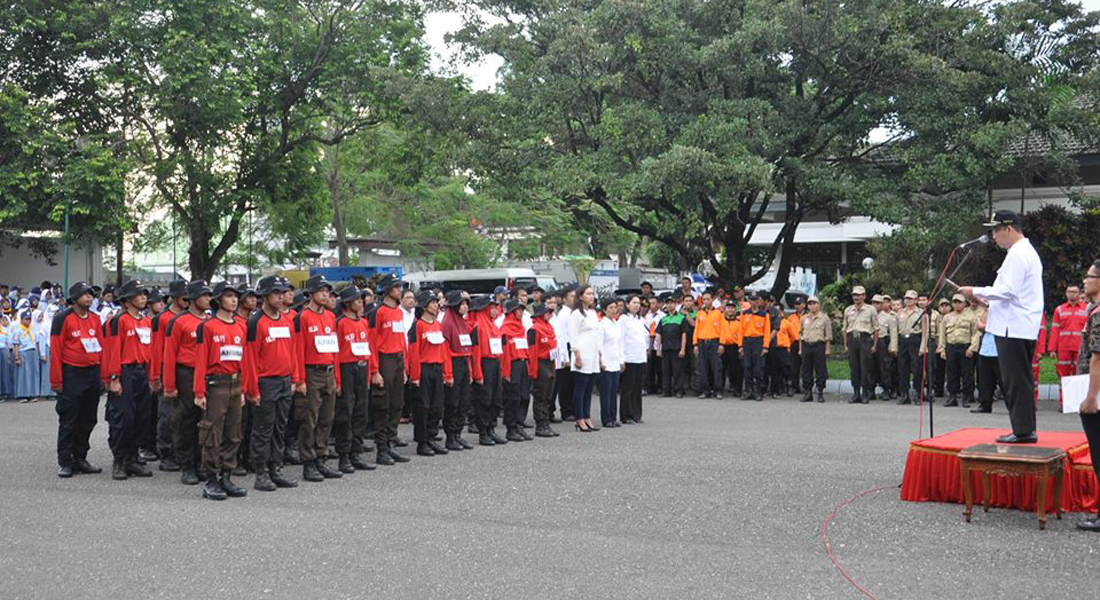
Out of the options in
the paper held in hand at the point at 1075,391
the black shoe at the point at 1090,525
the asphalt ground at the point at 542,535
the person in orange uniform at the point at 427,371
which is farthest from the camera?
the person in orange uniform at the point at 427,371

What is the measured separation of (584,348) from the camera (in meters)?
13.9

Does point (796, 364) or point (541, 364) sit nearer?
point (541, 364)

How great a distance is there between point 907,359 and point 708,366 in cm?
357

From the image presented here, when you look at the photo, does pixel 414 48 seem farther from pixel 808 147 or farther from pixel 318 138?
pixel 808 147

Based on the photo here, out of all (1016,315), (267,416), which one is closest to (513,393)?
(267,416)

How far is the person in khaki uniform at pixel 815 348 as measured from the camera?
59.1ft

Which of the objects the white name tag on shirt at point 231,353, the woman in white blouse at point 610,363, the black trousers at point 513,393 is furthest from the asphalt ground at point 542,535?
the woman in white blouse at point 610,363

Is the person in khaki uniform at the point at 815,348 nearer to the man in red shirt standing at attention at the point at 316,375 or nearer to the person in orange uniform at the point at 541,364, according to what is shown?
the person in orange uniform at the point at 541,364

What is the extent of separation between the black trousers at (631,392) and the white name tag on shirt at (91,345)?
7.16m

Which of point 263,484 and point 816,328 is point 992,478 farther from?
point 816,328

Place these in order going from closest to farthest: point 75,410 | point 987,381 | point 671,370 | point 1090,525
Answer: point 1090,525 < point 75,410 < point 987,381 < point 671,370

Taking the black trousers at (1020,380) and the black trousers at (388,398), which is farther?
the black trousers at (388,398)

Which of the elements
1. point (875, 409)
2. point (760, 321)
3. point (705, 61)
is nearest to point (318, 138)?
point (705, 61)

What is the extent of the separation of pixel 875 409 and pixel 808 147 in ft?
25.4
